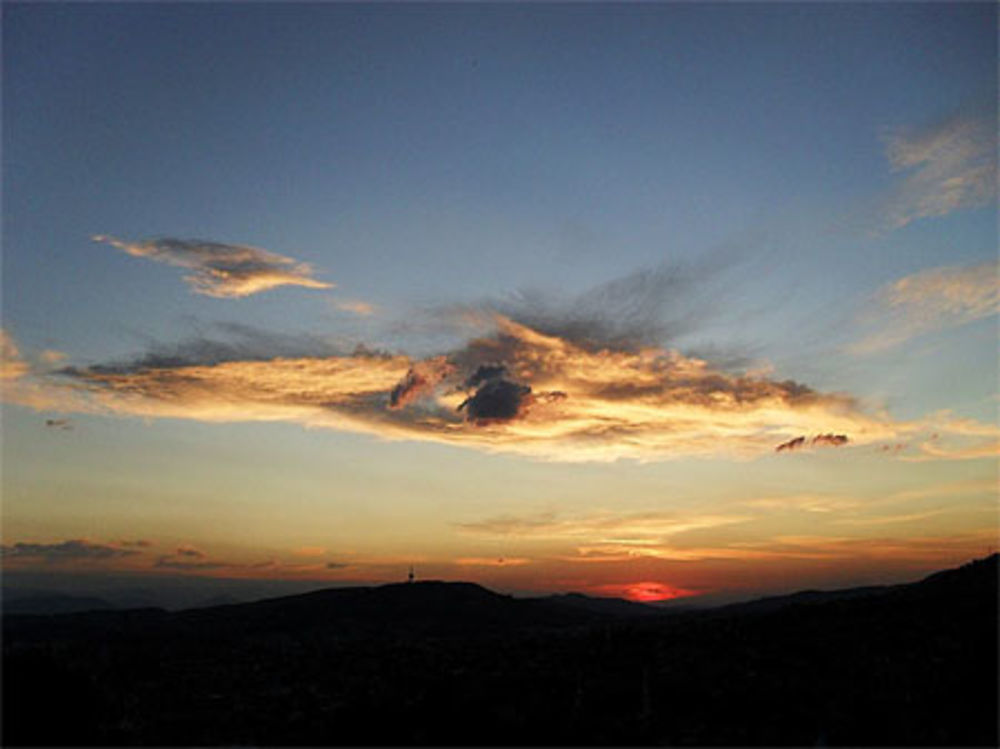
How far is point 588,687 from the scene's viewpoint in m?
30.6

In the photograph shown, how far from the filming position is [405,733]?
2491 centimetres

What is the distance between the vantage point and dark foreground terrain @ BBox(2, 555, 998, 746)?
78.9ft

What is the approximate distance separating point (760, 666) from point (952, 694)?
8.19 meters

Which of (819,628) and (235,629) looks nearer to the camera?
(819,628)

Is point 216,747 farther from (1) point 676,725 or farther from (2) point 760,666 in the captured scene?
(2) point 760,666

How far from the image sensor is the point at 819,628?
125 ft

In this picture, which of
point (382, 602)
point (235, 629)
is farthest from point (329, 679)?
point (382, 602)

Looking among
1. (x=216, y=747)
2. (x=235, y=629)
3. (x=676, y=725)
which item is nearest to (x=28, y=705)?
(x=216, y=747)

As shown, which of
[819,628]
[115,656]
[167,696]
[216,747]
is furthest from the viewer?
[115,656]

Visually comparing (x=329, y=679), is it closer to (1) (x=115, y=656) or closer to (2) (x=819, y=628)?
(1) (x=115, y=656)

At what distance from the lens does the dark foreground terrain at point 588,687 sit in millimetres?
24047

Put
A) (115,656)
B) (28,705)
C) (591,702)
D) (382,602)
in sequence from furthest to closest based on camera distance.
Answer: (382,602) < (115,656) < (591,702) < (28,705)

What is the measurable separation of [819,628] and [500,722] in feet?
70.0

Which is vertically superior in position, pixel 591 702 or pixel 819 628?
pixel 819 628
